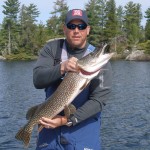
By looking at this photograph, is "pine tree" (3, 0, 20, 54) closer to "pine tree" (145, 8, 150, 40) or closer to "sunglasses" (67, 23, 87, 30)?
"pine tree" (145, 8, 150, 40)

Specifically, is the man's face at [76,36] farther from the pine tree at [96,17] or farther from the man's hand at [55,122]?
the pine tree at [96,17]

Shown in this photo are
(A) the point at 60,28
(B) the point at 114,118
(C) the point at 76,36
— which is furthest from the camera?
(A) the point at 60,28

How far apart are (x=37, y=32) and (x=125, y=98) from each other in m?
67.7

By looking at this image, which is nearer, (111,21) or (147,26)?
(111,21)

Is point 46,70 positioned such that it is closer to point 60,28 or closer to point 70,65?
point 70,65

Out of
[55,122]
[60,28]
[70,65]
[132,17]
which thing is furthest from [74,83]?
[132,17]

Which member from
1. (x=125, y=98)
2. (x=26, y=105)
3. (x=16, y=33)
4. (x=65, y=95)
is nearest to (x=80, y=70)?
(x=65, y=95)

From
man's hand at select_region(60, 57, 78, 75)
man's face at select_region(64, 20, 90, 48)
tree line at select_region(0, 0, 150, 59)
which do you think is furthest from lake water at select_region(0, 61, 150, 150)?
tree line at select_region(0, 0, 150, 59)

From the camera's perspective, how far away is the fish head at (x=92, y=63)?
383 centimetres

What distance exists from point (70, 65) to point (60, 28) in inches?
3055

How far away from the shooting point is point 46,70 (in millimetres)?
3998

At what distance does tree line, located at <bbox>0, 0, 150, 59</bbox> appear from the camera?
83.4 metres

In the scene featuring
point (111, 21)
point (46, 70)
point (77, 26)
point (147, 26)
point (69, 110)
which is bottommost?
point (69, 110)

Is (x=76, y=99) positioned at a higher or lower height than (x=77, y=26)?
lower
